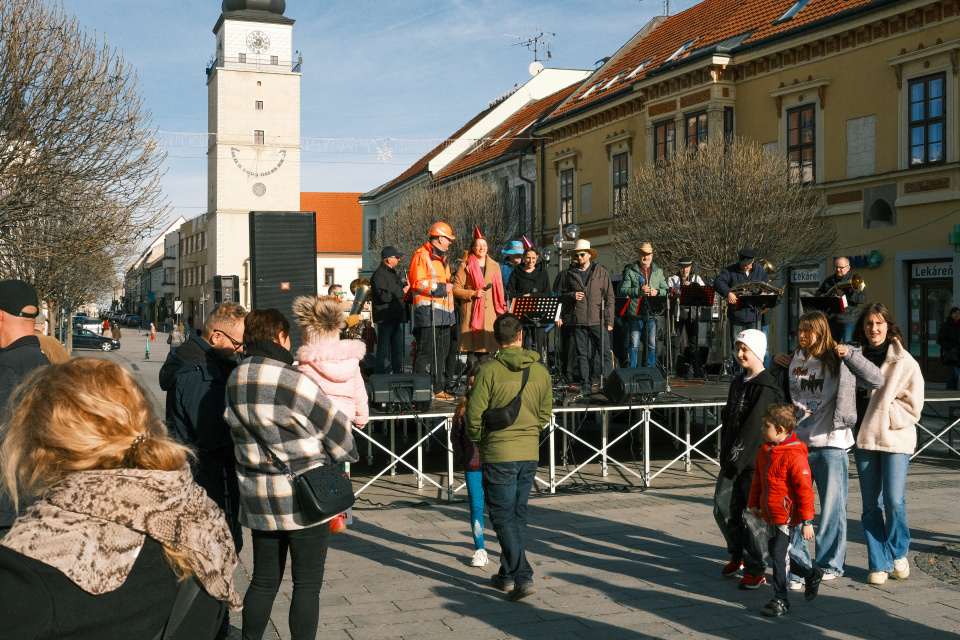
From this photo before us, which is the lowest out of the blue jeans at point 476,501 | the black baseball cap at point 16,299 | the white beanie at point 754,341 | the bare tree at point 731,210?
the blue jeans at point 476,501

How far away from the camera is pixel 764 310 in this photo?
39.8ft

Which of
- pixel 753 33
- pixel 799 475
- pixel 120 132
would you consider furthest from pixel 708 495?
pixel 753 33

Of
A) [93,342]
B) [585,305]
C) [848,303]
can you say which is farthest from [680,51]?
[93,342]

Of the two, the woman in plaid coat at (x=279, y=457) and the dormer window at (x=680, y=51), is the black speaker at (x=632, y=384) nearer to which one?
the woman in plaid coat at (x=279, y=457)

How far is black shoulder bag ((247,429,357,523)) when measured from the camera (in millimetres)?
4328

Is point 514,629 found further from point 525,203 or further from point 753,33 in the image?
point 525,203

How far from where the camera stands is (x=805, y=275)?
919 inches

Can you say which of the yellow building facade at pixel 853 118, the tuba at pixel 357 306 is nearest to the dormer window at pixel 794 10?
the yellow building facade at pixel 853 118

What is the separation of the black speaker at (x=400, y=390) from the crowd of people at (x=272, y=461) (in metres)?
2.66

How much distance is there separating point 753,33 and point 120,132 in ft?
55.7

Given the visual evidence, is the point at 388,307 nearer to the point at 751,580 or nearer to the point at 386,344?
the point at 386,344

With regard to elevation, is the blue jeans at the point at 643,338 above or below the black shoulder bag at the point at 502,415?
above

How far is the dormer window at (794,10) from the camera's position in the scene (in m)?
24.5

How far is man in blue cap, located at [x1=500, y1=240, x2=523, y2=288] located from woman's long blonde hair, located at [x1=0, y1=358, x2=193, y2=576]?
398 inches
